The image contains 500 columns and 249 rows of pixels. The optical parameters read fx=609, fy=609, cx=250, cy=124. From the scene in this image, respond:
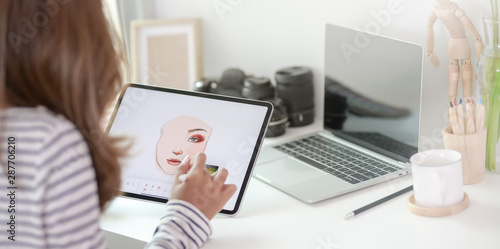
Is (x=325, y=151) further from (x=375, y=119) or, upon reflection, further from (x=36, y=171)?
(x=36, y=171)

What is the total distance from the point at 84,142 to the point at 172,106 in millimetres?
519

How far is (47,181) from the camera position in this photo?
0.62 meters

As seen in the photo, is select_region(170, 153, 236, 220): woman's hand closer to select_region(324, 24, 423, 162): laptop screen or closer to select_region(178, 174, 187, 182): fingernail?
→ select_region(178, 174, 187, 182): fingernail

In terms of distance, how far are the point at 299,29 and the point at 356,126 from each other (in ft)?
1.04

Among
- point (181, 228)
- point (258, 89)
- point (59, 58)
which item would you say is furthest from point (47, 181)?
point (258, 89)

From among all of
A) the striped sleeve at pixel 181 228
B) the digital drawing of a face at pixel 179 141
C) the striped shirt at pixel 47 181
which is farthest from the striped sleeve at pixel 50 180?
the digital drawing of a face at pixel 179 141

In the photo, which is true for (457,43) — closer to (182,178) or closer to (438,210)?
(438,210)

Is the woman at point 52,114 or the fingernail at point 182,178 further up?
the woman at point 52,114

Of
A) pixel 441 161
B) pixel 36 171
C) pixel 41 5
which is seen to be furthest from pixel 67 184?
pixel 441 161

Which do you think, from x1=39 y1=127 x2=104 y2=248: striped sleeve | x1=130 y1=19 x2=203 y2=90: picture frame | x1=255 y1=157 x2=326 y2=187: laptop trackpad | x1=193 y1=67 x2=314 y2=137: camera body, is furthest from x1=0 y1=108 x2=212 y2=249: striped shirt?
x1=130 y1=19 x2=203 y2=90: picture frame

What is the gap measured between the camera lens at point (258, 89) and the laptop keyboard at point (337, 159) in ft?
0.51

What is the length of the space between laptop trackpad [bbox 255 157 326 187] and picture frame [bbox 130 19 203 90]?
0.53m

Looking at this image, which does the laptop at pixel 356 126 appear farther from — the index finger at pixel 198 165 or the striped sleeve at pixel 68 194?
the striped sleeve at pixel 68 194

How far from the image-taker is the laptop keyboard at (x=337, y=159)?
45.6 inches
